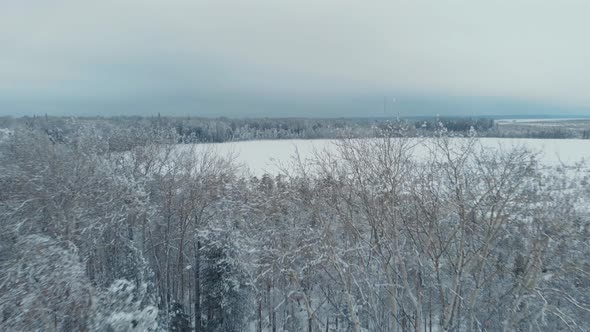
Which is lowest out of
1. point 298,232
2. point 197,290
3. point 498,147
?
point 197,290

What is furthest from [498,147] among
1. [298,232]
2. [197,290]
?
[197,290]

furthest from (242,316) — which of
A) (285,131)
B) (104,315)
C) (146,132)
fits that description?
(285,131)

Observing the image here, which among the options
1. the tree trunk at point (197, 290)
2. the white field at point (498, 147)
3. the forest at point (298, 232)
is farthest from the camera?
the tree trunk at point (197, 290)

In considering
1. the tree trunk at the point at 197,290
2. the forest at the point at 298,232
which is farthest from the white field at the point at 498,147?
the tree trunk at the point at 197,290

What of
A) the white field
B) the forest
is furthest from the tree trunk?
the white field

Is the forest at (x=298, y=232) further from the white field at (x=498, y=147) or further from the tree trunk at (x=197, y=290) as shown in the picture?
the white field at (x=498, y=147)

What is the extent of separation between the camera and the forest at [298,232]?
7.30 metres

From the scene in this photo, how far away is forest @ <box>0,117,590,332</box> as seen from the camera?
7301 millimetres

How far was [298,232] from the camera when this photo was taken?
14.7 meters

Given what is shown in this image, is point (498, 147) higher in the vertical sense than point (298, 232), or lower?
higher

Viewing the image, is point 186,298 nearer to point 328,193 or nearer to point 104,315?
point 328,193

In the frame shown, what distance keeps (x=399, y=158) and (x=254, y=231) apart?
8481 mm

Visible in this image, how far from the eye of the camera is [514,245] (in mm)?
12531

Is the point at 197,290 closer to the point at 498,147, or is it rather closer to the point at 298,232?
the point at 298,232
